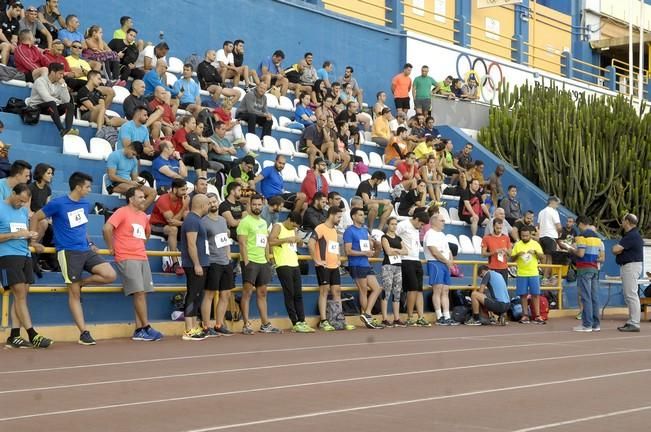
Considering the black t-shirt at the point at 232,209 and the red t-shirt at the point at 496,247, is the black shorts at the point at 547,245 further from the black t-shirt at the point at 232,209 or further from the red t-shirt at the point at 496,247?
the black t-shirt at the point at 232,209

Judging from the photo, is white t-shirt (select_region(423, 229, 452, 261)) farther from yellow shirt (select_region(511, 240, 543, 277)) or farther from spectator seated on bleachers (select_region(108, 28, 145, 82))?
spectator seated on bleachers (select_region(108, 28, 145, 82))

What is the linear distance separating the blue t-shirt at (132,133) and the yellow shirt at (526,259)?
7296 mm

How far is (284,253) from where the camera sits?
18234 millimetres

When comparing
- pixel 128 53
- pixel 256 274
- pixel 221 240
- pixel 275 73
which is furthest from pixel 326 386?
pixel 275 73

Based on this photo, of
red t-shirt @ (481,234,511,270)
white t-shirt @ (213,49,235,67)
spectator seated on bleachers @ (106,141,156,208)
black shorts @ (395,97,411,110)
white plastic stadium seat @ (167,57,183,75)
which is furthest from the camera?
black shorts @ (395,97,411,110)

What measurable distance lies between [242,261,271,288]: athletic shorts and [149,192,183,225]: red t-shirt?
1370mm

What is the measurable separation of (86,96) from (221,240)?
423 cm

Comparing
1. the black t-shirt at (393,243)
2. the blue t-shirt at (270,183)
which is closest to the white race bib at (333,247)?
the black t-shirt at (393,243)

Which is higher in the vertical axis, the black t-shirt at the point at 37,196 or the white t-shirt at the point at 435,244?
the black t-shirt at the point at 37,196

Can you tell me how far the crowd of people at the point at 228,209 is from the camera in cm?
1527

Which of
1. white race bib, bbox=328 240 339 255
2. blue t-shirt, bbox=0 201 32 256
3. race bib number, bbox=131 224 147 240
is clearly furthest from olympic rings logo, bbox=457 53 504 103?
blue t-shirt, bbox=0 201 32 256

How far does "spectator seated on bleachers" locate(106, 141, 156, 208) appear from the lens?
58.2 ft

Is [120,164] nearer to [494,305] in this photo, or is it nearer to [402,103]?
[494,305]

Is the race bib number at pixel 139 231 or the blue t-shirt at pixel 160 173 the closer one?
the race bib number at pixel 139 231
